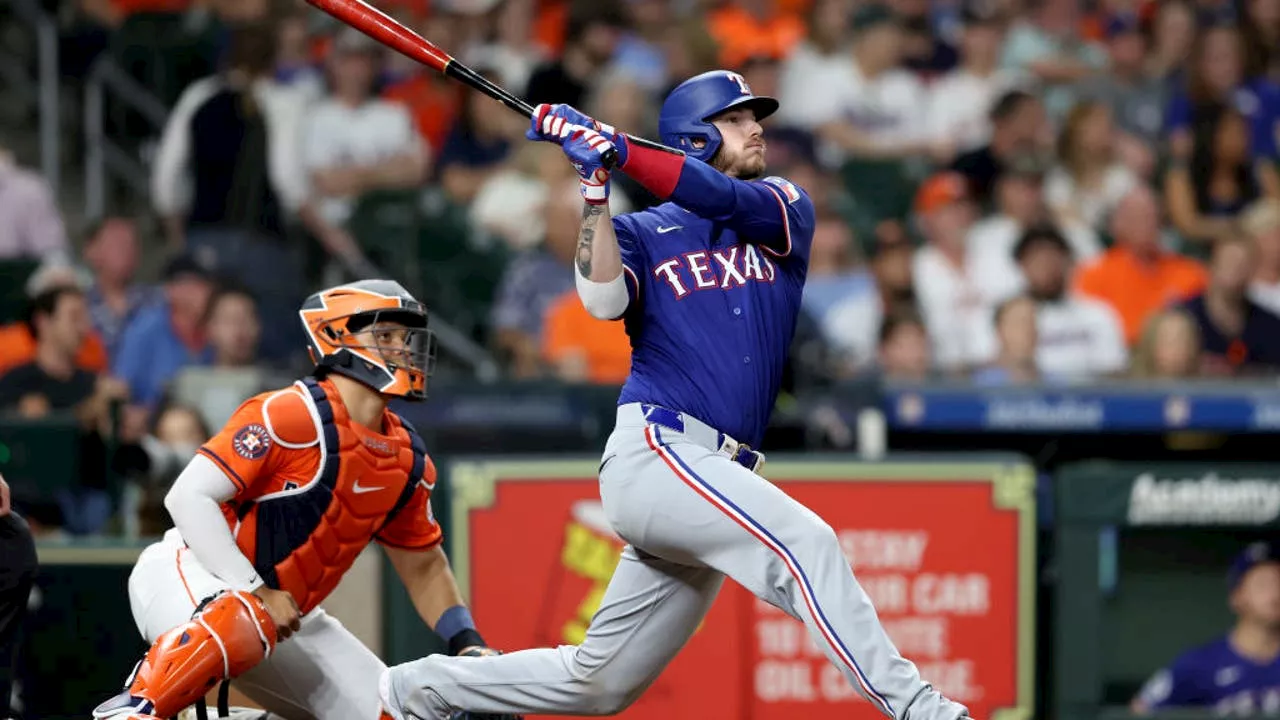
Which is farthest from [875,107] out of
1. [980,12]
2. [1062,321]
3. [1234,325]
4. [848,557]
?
[848,557]

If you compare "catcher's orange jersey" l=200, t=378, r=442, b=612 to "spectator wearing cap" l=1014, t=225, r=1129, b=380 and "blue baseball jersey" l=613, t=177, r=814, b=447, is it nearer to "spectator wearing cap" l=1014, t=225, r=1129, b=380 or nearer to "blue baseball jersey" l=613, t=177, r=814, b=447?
"blue baseball jersey" l=613, t=177, r=814, b=447

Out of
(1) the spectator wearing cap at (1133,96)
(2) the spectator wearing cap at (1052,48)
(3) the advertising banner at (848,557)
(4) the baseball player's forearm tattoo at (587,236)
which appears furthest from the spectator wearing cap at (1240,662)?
(2) the spectator wearing cap at (1052,48)

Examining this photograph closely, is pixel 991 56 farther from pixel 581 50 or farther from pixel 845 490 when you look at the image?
pixel 845 490

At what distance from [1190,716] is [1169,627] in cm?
35

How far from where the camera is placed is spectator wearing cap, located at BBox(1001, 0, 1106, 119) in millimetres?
11555

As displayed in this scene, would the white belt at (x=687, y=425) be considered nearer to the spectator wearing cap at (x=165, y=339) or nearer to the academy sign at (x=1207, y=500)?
the academy sign at (x=1207, y=500)

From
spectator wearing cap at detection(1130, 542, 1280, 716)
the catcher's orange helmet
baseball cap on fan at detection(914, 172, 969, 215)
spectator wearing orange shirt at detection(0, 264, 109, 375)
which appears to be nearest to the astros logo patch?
the catcher's orange helmet

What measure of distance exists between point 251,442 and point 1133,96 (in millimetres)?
7618

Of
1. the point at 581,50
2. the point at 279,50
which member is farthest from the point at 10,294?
the point at 581,50

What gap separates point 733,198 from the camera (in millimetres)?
4797

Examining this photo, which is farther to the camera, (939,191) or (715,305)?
(939,191)

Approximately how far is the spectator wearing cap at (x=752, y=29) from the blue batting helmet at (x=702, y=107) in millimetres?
6417

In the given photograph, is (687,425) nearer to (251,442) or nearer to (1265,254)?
(251,442)

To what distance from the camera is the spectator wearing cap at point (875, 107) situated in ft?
36.8
